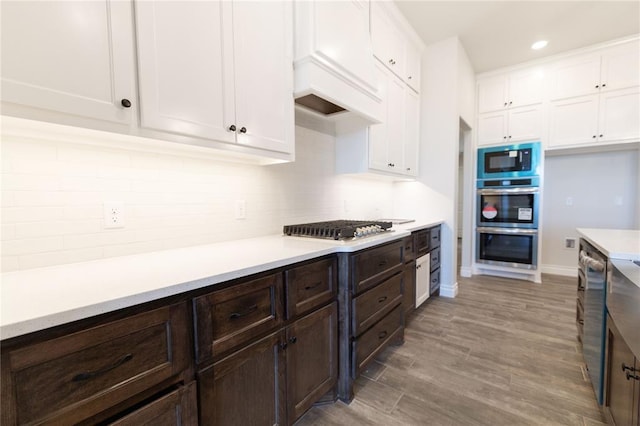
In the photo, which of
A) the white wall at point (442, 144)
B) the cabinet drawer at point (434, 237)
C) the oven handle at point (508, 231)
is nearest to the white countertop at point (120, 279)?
the cabinet drawer at point (434, 237)

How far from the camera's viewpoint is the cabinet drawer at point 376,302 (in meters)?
1.56

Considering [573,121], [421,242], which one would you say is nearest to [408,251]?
[421,242]

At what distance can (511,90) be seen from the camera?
3850 mm

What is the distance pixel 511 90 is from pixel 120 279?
190 inches

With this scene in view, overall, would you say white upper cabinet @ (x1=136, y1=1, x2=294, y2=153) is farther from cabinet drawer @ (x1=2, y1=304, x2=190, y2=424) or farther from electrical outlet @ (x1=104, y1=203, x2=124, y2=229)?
cabinet drawer @ (x1=2, y1=304, x2=190, y2=424)

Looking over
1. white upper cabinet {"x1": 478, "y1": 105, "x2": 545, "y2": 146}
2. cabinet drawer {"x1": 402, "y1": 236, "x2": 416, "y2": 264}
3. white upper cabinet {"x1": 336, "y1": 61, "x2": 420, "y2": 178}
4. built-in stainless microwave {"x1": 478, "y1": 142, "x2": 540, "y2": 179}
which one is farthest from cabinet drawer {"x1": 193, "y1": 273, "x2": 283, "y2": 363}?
white upper cabinet {"x1": 478, "y1": 105, "x2": 545, "y2": 146}

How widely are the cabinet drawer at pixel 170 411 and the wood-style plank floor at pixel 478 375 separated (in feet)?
2.72

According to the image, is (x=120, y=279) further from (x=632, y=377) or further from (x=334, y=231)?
(x=632, y=377)

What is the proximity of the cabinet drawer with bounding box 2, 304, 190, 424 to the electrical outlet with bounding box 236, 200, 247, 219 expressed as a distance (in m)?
0.91

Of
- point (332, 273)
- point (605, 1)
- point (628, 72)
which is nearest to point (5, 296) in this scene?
point (332, 273)

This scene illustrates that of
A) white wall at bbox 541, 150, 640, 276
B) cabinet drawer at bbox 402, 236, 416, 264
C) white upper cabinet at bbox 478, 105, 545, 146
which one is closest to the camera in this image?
cabinet drawer at bbox 402, 236, 416, 264

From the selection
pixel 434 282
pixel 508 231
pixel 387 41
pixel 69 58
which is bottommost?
pixel 434 282

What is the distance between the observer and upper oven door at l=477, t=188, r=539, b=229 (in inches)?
140

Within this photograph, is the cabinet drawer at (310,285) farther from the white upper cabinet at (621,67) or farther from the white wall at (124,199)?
the white upper cabinet at (621,67)
